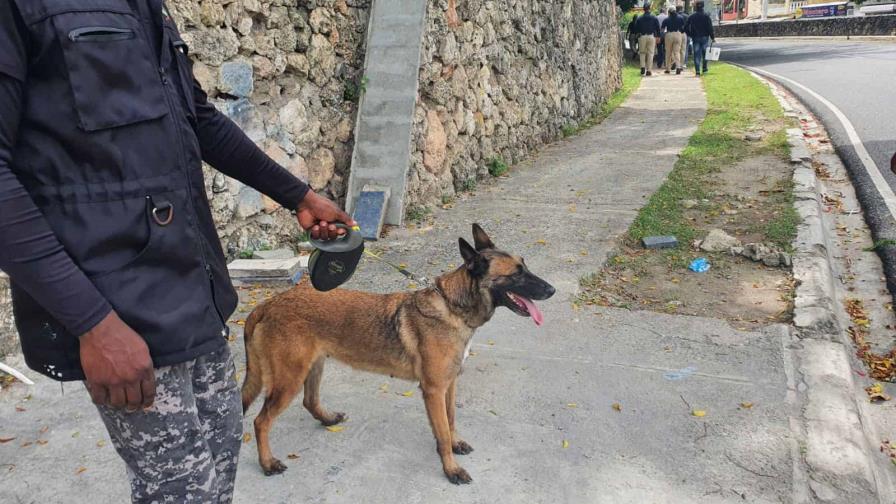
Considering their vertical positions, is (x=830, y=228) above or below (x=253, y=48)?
below

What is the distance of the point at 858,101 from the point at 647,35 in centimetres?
978

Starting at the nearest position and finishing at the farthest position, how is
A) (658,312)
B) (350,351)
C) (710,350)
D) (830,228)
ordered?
(350,351), (710,350), (658,312), (830,228)

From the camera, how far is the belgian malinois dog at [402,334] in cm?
334

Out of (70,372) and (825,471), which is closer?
(70,372)

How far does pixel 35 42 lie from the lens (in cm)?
151

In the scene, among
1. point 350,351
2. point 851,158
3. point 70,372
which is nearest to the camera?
point 70,372

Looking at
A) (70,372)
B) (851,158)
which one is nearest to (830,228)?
(851,158)

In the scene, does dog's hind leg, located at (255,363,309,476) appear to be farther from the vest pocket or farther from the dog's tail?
the vest pocket

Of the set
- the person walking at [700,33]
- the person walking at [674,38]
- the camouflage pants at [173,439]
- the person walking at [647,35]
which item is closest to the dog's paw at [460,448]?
the camouflage pants at [173,439]

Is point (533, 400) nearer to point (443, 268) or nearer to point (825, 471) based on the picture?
point (825, 471)

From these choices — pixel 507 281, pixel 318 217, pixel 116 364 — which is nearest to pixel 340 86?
pixel 507 281

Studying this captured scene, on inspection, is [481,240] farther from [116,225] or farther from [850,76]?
[850,76]

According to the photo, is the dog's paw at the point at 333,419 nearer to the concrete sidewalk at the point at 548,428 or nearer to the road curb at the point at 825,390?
the concrete sidewalk at the point at 548,428

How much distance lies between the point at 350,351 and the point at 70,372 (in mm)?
1839
